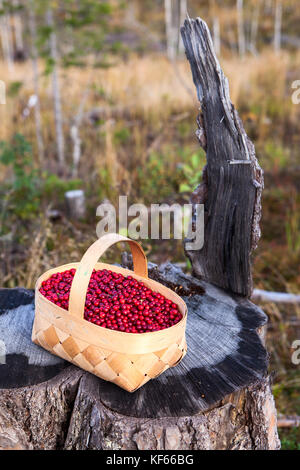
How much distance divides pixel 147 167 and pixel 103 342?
293 cm

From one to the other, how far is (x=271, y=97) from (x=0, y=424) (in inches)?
248

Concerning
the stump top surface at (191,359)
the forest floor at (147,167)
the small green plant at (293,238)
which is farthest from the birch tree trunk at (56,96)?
the stump top surface at (191,359)

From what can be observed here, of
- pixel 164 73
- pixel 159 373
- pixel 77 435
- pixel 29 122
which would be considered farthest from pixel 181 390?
pixel 164 73

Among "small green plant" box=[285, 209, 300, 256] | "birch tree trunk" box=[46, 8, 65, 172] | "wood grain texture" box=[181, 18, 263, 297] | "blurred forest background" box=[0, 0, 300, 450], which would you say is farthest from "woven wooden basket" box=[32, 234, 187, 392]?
"birch tree trunk" box=[46, 8, 65, 172]

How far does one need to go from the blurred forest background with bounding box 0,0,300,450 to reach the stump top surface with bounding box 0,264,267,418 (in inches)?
25.0

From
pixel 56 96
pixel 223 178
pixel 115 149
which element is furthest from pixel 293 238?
pixel 56 96

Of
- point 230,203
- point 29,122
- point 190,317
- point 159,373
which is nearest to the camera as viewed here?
point 159,373

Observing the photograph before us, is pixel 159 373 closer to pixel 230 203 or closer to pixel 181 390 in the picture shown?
Answer: pixel 181 390

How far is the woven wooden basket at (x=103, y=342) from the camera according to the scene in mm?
1276

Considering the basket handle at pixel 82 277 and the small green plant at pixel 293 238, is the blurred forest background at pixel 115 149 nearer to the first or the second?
the small green plant at pixel 293 238

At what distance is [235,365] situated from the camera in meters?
1.47

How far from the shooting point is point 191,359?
1.50m

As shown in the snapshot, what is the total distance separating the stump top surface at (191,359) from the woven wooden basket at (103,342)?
6cm

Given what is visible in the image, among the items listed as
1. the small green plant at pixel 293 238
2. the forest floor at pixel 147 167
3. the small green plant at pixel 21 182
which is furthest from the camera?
the small green plant at pixel 21 182
